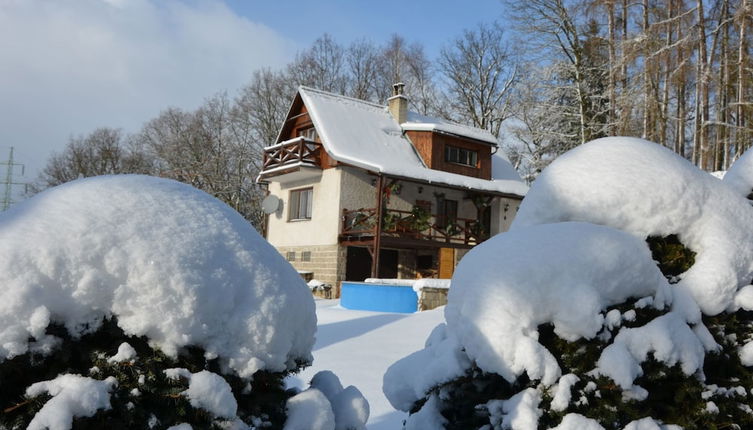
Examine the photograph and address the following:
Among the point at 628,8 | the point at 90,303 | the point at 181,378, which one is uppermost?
the point at 628,8

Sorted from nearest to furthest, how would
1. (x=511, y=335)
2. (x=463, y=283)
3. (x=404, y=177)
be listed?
1. (x=511, y=335)
2. (x=463, y=283)
3. (x=404, y=177)

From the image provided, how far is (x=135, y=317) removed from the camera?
1.86 metres

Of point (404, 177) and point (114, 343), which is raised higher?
point (404, 177)

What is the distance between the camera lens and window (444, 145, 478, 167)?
21027mm

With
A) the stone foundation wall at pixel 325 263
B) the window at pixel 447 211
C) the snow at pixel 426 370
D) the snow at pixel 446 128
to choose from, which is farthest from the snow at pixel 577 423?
the snow at pixel 446 128

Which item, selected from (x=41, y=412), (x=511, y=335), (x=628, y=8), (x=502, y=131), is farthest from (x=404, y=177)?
(x=41, y=412)

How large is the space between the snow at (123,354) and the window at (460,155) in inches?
769

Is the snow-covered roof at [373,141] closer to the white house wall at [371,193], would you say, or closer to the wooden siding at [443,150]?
the wooden siding at [443,150]

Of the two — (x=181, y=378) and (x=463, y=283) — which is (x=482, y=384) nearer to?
(x=463, y=283)

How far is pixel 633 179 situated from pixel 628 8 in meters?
17.7

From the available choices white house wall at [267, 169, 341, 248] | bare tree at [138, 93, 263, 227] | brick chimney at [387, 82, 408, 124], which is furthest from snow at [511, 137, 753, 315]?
bare tree at [138, 93, 263, 227]

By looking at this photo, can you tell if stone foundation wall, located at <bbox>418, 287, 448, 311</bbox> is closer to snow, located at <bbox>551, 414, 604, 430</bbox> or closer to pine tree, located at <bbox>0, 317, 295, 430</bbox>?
snow, located at <bbox>551, 414, 604, 430</bbox>

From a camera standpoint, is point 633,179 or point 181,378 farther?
point 633,179

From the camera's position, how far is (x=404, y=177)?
17406 millimetres
